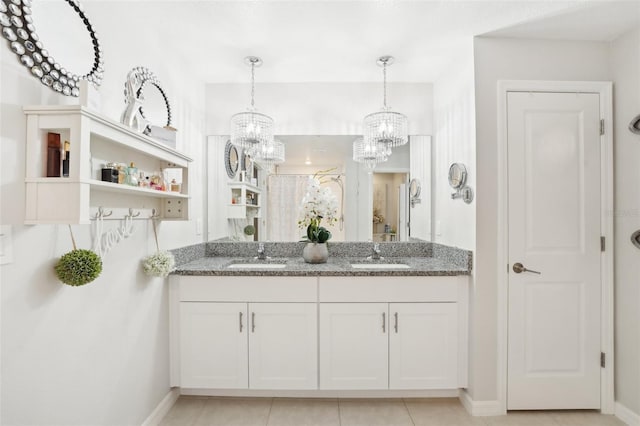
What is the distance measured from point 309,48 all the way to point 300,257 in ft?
5.30

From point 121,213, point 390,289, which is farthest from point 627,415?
point 121,213

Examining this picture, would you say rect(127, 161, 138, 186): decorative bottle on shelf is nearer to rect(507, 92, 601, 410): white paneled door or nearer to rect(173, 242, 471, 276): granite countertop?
rect(173, 242, 471, 276): granite countertop

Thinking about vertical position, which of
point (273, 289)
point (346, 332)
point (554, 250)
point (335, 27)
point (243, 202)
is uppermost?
point (335, 27)

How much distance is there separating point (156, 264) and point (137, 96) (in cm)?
91

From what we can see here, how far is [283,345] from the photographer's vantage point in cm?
210

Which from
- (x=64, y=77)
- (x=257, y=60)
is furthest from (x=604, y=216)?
(x=64, y=77)

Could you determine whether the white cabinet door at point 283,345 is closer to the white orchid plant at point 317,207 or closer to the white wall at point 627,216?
the white orchid plant at point 317,207

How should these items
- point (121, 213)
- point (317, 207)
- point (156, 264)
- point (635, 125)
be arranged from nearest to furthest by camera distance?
point (121, 213) → point (156, 264) → point (635, 125) → point (317, 207)

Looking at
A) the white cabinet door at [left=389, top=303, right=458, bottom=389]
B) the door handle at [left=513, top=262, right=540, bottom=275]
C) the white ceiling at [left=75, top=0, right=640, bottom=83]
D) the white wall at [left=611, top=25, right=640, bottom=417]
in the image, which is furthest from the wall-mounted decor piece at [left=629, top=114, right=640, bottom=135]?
the white cabinet door at [left=389, top=303, right=458, bottom=389]

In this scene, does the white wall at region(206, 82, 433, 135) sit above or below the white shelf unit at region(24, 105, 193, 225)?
above

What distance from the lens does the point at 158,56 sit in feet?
6.52

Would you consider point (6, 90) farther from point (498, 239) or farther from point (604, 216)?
point (604, 216)

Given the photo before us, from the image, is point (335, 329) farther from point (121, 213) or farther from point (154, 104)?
point (154, 104)

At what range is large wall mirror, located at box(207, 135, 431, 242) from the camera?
2.72 metres
